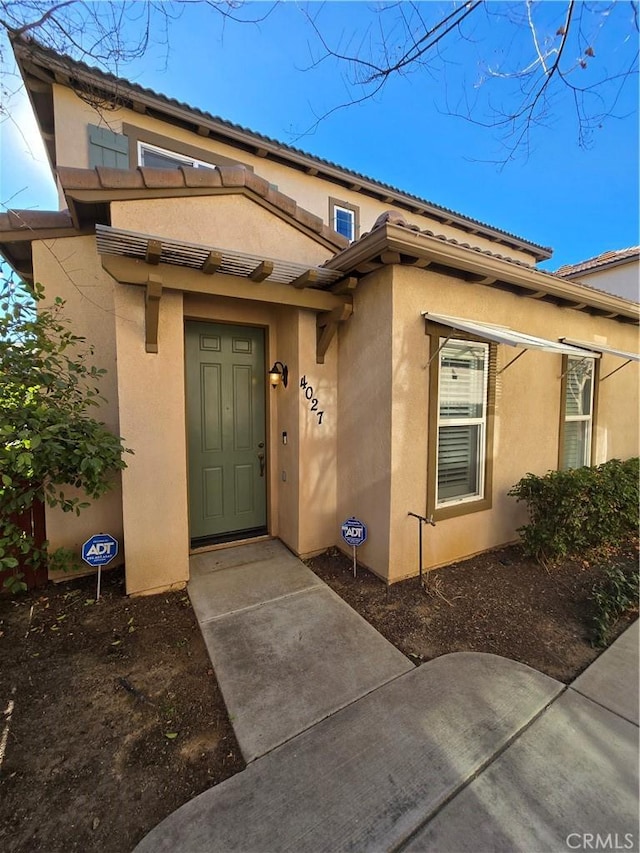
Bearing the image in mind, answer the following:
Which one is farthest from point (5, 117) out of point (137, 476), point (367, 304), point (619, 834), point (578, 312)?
point (578, 312)

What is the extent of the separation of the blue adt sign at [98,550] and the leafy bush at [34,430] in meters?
0.40

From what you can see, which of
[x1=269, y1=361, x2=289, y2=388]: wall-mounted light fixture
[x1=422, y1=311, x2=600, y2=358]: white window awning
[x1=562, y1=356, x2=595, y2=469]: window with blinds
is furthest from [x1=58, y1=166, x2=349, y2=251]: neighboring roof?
[x1=562, y1=356, x2=595, y2=469]: window with blinds

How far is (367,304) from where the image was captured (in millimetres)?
3797

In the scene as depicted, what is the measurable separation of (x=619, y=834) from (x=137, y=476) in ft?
12.5

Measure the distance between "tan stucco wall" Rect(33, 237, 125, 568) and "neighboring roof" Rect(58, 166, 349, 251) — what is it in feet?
1.26

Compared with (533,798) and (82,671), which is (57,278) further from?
(533,798)

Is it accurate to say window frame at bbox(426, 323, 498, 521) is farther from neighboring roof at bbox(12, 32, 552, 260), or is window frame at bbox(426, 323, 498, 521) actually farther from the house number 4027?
neighboring roof at bbox(12, 32, 552, 260)

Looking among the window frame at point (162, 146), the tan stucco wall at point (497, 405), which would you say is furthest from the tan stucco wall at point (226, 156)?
the tan stucco wall at point (497, 405)

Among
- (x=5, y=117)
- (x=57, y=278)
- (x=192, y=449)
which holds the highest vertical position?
(x=5, y=117)

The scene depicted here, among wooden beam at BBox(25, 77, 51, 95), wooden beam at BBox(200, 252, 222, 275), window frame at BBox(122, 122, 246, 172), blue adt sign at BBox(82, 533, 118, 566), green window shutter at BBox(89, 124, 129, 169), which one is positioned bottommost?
blue adt sign at BBox(82, 533, 118, 566)

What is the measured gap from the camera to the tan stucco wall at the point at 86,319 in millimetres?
3705

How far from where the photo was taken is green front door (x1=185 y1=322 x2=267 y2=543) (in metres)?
4.23

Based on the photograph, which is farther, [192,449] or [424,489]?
A: [192,449]

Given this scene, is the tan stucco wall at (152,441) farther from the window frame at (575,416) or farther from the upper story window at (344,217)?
the upper story window at (344,217)
